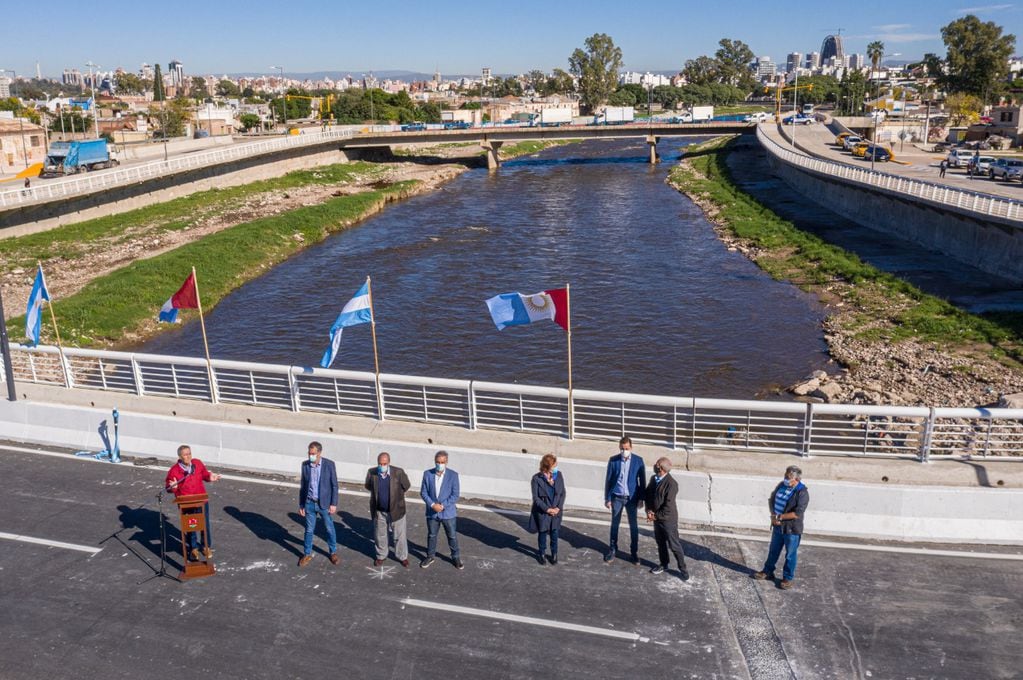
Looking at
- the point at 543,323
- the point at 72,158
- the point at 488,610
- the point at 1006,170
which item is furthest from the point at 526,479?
the point at 72,158

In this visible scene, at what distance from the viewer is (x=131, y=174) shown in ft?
169

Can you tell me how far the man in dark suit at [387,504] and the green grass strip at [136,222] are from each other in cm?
3319

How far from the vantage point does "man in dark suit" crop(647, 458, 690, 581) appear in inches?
384

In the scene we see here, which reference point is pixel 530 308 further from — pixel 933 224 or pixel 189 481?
pixel 933 224

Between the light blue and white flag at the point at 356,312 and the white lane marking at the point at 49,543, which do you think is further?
the light blue and white flag at the point at 356,312

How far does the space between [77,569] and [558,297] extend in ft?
23.3

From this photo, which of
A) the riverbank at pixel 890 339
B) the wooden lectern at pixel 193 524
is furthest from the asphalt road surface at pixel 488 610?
the riverbank at pixel 890 339

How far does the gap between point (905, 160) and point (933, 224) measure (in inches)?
1160

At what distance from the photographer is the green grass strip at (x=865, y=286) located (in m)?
26.2

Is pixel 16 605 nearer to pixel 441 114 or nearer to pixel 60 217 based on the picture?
pixel 60 217

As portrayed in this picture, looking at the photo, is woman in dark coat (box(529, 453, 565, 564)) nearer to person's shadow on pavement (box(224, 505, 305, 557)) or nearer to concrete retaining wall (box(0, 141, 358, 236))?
person's shadow on pavement (box(224, 505, 305, 557))

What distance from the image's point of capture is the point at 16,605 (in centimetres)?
973

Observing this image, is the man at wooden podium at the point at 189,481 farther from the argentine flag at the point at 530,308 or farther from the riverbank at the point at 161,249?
the riverbank at the point at 161,249

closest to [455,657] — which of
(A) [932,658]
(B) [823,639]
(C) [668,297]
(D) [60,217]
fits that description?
(B) [823,639]
